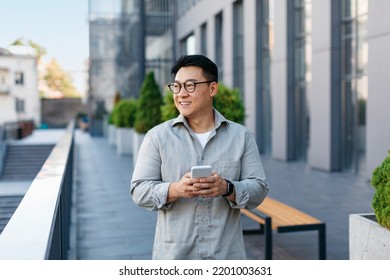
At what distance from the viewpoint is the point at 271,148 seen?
65.8ft

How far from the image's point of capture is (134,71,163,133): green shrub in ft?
51.1

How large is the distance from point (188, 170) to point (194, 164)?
5cm

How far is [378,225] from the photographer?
380 centimetres

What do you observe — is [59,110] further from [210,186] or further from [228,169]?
[210,186]

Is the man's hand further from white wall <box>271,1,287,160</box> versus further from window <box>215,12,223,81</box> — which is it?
window <box>215,12,223,81</box>

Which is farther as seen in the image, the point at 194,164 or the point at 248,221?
the point at 248,221

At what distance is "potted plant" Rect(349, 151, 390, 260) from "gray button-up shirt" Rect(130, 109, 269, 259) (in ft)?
4.60

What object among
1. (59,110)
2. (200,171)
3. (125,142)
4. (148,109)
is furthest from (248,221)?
(59,110)

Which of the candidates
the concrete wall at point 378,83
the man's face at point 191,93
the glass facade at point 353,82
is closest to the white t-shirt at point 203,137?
the man's face at point 191,93

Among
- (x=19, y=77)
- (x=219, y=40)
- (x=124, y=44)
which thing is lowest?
(x=219, y=40)

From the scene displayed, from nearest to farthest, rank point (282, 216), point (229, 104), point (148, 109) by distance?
point (282, 216)
point (229, 104)
point (148, 109)
